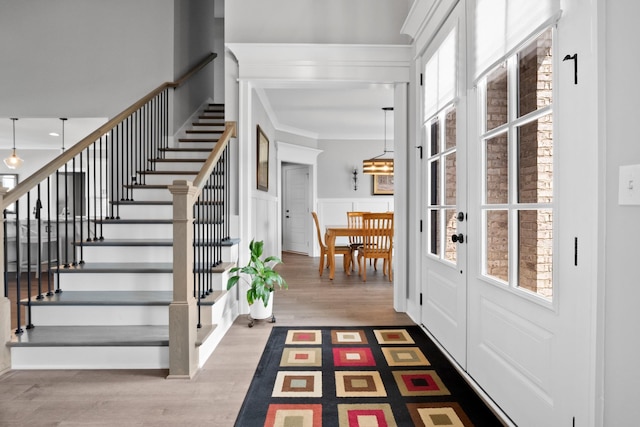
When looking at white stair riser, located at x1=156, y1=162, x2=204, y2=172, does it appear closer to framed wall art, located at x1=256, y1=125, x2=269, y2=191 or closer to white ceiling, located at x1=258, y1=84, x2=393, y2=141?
framed wall art, located at x1=256, y1=125, x2=269, y2=191

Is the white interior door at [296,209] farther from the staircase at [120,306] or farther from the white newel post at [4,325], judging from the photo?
the white newel post at [4,325]

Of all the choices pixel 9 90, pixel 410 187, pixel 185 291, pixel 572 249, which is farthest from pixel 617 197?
pixel 9 90

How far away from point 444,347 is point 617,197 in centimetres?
185

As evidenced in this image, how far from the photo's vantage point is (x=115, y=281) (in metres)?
2.96

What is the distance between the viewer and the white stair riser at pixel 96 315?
2.69 metres

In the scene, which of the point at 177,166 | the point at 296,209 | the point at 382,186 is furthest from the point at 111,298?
the point at 382,186

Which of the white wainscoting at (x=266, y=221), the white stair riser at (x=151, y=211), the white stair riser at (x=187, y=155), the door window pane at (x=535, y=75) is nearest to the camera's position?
the door window pane at (x=535, y=75)

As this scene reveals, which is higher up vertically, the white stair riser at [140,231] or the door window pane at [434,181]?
the door window pane at [434,181]

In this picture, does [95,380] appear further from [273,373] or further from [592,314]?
[592,314]

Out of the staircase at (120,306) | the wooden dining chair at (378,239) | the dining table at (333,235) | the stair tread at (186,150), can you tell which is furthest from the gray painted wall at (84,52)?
the wooden dining chair at (378,239)

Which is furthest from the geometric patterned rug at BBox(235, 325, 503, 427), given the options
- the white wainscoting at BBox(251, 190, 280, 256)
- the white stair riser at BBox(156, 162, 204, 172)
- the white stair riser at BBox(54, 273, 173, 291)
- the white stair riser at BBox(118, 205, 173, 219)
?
the white stair riser at BBox(156, 162, 204, 172)

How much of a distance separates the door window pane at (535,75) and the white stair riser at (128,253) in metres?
2.69

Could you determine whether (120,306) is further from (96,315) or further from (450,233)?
(450,233)

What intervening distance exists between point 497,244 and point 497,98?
728 mm
